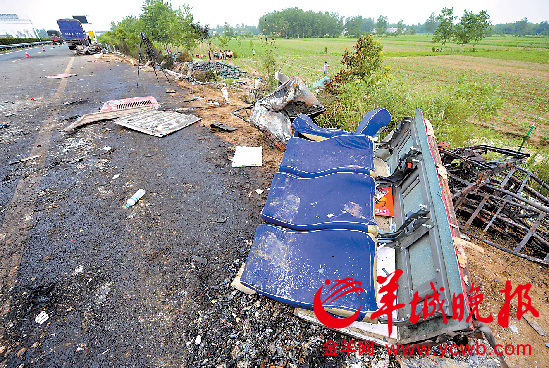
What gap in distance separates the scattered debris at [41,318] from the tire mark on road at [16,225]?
1.31 ft

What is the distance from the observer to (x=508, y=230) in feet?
13.4

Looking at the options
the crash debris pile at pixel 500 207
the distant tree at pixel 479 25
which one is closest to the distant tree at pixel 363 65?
the crash debris pile at pixel 500 207

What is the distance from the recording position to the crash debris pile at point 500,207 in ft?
12.5

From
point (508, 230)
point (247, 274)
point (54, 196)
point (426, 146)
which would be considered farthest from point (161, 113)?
point (508, 230)

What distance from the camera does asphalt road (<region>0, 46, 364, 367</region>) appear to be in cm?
221

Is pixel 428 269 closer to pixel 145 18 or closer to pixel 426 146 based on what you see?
pixel 426 146

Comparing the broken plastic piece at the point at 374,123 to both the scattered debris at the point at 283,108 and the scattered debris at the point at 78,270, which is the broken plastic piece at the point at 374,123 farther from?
the scattered debris at the point at 78,270

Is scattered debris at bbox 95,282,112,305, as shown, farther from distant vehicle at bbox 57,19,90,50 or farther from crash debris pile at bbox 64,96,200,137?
distant vehicle at bbox 57,19,90,50

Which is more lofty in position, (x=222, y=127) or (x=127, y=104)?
(x=127, y=104)

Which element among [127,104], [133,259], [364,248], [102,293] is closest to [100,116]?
[127,104]

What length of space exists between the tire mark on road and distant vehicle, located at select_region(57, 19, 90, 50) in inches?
1138

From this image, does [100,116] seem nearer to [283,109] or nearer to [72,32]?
[283,109]

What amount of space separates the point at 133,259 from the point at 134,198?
4.28ft

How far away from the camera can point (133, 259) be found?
3.06 metres
